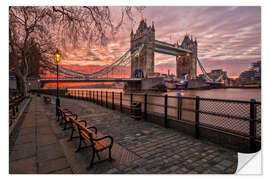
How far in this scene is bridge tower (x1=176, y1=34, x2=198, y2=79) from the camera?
82.9 metres

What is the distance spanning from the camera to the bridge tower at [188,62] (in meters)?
82.9

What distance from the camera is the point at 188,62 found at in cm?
8331

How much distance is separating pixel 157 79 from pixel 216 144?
60.9 metres

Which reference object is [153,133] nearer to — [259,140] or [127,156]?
[127,156]

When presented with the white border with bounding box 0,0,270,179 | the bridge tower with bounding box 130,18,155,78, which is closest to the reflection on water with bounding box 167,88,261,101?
the bridge tower with bounding box 130,18,155,78

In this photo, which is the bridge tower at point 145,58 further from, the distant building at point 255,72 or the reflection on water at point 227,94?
the distant building at point 255,72

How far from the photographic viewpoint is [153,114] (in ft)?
21.4

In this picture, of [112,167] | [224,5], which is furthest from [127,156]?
[224,5]

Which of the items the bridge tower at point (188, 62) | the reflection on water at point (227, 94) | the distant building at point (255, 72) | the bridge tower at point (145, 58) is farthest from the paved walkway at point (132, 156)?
Result: the bridge tower at point (188, 62)

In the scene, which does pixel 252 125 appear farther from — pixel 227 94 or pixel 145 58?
pixel 227 94

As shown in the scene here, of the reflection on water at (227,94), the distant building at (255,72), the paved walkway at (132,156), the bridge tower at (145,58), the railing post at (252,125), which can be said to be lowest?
the reflection on water at (227,94)

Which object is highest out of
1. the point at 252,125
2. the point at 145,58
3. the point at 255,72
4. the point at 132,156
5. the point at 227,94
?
the point at 145,58
